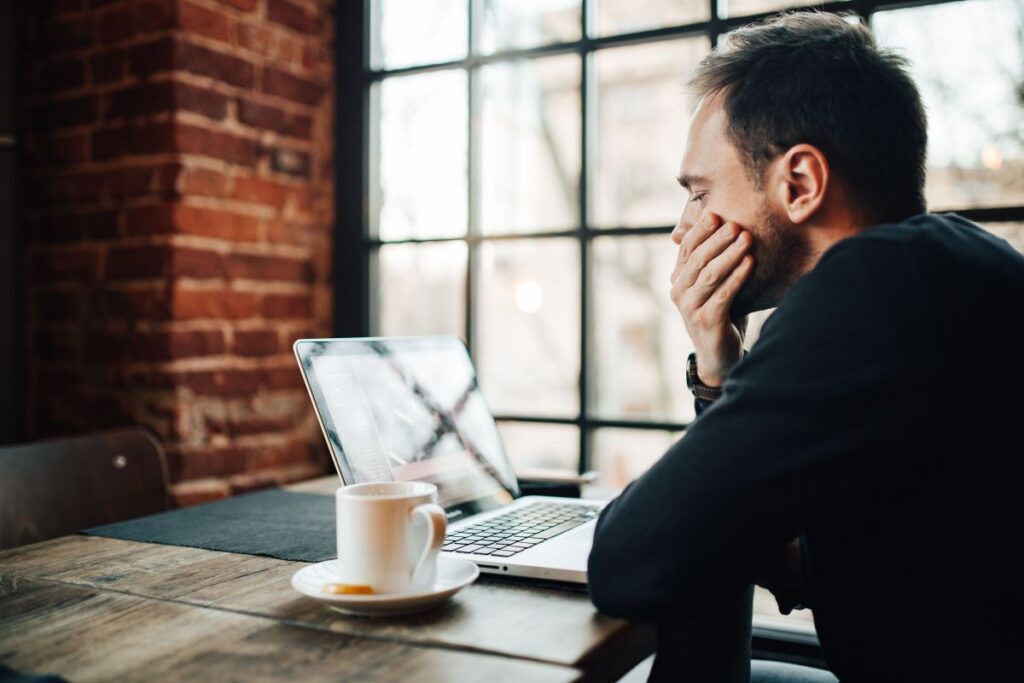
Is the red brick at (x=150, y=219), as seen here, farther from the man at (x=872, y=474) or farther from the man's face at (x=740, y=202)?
the man at (x=872, y=474)

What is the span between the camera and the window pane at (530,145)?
83.1 inches

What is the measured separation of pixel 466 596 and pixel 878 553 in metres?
0.42

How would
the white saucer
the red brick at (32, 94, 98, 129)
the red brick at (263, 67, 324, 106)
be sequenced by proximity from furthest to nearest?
the red brick at (263, 67, 324, 106) < the red brick at (32, 94, 98, 129) < the white saucer

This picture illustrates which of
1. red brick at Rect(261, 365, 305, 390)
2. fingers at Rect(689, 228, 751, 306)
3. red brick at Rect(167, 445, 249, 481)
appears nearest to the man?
fingers at Rect(689, 228, 751, 306)

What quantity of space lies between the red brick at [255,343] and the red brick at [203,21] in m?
0.70

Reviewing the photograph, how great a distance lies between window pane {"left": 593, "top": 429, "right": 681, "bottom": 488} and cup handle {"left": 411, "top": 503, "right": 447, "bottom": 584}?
120cm

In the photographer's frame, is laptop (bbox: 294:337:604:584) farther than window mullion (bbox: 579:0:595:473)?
No

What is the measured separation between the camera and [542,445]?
2.15m

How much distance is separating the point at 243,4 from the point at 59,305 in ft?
2.84

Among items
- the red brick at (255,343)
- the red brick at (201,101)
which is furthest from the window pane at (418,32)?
the red brick at (255,343)

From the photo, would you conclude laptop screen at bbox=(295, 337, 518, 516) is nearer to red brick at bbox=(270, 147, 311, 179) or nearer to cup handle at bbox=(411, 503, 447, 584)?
cup handle at bbox=(411, 503, 447, 584)

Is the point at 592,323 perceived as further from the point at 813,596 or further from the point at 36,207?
the point at 36,207

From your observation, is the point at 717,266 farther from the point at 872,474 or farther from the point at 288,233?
the point at 288,233

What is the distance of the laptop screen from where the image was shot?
1161mm
